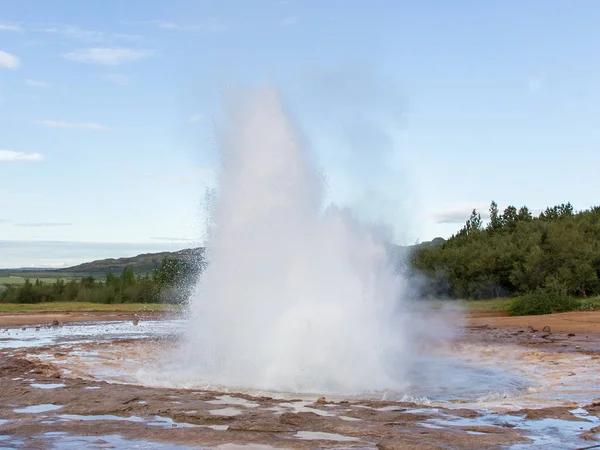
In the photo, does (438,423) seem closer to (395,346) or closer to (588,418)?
(588,418)

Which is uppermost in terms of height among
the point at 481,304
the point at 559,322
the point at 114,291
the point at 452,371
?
the point at 114,291

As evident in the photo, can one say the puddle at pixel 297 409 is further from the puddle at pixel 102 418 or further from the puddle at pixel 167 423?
the puddle at pixel 102 418

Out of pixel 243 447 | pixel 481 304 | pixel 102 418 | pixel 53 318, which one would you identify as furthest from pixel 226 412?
pixel 481 304

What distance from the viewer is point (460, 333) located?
30797 mm

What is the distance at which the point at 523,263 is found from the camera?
47.8m

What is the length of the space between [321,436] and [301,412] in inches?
58.4

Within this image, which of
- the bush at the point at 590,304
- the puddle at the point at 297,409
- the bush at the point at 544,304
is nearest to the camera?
the puddle at the point at 297,409

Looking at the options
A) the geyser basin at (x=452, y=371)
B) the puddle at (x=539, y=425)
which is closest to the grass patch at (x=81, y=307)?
the geyser basin at (x=452, y=371)

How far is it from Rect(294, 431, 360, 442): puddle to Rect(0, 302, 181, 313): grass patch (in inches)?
1889

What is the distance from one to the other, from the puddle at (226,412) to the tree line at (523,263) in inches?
1323

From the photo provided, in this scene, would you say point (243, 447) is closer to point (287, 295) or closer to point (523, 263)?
point (287, 295)

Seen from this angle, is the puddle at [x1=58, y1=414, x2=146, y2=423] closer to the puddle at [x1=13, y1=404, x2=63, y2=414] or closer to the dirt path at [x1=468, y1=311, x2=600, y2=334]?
the puddle at [x1=13, y1=404, x2=63, y2=414]

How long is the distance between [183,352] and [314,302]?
4.69m

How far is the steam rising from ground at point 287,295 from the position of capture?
1498cm
